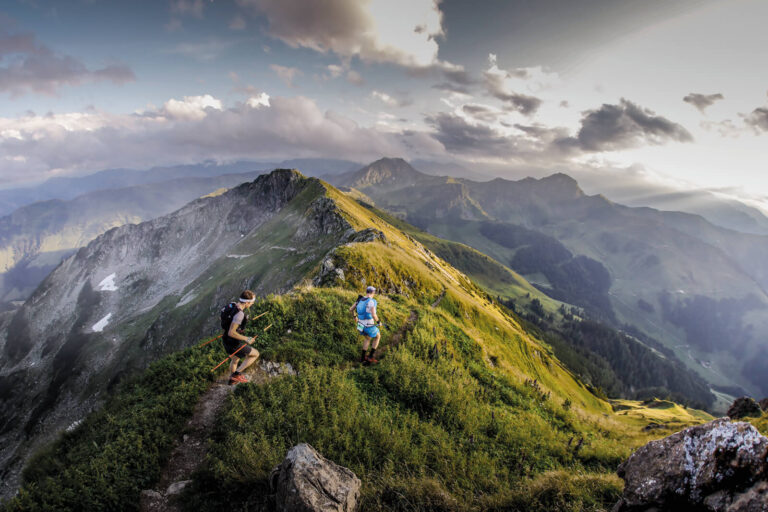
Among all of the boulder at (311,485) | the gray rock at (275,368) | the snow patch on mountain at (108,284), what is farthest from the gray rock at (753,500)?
the snow patch on mountain at (108,284)

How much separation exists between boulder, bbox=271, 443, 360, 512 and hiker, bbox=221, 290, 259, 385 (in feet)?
18.8

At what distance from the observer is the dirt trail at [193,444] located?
720 cm

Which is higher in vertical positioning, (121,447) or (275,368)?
(275,368)

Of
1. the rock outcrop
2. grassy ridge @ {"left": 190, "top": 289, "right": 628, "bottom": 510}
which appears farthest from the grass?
the rock outcrop

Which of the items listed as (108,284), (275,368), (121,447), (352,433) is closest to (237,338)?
(275,368)

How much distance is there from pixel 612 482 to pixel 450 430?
4323 mm

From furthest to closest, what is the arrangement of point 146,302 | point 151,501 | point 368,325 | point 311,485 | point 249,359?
1. point 146,302
2. point 368,325
3. point 249,359
4. point 151,501
5. point 311,485

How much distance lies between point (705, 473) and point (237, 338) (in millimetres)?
12348

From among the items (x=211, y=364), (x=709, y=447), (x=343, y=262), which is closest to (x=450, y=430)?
(x=709, y=447)

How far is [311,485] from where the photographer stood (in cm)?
577

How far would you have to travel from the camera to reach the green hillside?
6.73 m

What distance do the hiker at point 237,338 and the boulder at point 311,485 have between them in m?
5.73

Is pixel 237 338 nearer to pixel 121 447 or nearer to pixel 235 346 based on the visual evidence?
pixel 235 346

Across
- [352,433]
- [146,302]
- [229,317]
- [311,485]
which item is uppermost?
[229,317]
